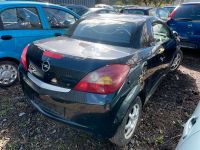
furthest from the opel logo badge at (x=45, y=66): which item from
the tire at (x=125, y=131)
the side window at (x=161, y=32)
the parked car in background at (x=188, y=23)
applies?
the parked car in background at (x=188, y=23)

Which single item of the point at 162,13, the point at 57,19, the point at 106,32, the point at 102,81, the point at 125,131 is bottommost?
the point at 125,131

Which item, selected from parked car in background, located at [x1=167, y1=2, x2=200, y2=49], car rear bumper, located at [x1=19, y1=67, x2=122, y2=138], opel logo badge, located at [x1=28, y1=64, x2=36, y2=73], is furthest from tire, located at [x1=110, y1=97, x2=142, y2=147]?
parked car in background, located at [x1=167, y1=2, x2=200, y2=49]

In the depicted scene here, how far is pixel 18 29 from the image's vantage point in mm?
4570

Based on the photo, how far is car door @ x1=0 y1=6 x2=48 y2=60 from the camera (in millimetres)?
4355

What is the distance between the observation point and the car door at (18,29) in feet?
14.3

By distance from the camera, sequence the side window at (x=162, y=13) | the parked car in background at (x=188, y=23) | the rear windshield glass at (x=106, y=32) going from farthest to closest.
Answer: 1. the side window at (x=162, y=13)
2. the parked car in background at (x=188, y=23)
3. the rear windshield glass at (x=106, y=32)

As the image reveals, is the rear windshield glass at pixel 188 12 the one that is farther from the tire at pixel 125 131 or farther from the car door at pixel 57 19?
the tire at pixel 125 131

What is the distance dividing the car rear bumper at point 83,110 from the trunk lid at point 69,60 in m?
0.14

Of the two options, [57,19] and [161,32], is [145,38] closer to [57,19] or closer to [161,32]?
[161,32]

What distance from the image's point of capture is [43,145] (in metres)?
3.03

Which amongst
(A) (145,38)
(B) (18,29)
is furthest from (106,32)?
(B) (18,29)

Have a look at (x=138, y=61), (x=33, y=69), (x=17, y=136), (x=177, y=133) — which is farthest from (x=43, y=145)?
(x=177, y=133)

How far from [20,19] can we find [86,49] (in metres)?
2.30

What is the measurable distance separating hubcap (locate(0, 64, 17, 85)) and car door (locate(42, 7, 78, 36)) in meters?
1.12
